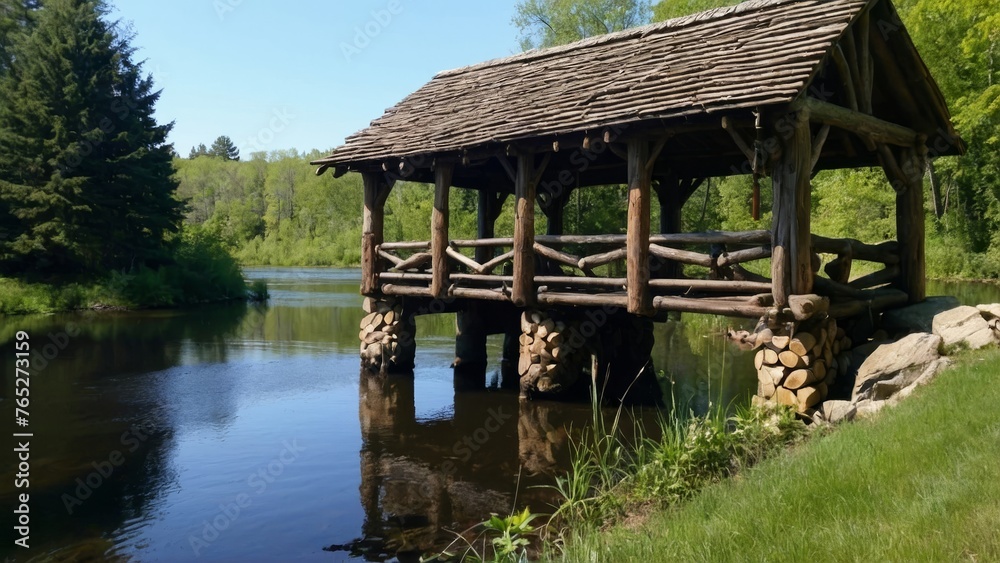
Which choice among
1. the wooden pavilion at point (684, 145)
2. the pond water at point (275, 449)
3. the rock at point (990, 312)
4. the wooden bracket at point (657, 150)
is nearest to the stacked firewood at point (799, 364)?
the wooden pavilion at point (684, 145)

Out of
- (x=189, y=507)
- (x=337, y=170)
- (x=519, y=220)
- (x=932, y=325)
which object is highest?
(x=337, y=170)

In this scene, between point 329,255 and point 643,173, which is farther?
point 329,255

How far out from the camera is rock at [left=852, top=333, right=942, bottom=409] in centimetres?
735

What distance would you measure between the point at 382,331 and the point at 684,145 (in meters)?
6.18

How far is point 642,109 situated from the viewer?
894 centimetres

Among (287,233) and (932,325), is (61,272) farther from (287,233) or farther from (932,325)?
(287,233)

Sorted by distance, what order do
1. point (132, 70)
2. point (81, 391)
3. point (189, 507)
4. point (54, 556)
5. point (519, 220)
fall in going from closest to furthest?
point (54, 556)
point (189, 507)
point (519, 220)
point (81, 391)
point (132, 70)

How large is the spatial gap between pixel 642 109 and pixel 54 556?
7340mm

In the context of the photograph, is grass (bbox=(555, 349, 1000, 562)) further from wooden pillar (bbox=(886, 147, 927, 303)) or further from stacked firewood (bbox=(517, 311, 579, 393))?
stacked firewood (bbox=(517, 311, 579, 393))

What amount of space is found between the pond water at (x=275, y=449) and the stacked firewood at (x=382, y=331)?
42cm

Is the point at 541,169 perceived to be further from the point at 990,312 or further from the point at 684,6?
the point at 684,6

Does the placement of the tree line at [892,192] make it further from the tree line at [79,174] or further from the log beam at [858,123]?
the log beam at [858,123]

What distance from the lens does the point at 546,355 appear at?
438 inches

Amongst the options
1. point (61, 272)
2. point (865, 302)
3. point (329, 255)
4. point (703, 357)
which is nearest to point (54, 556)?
point (865, 302)
